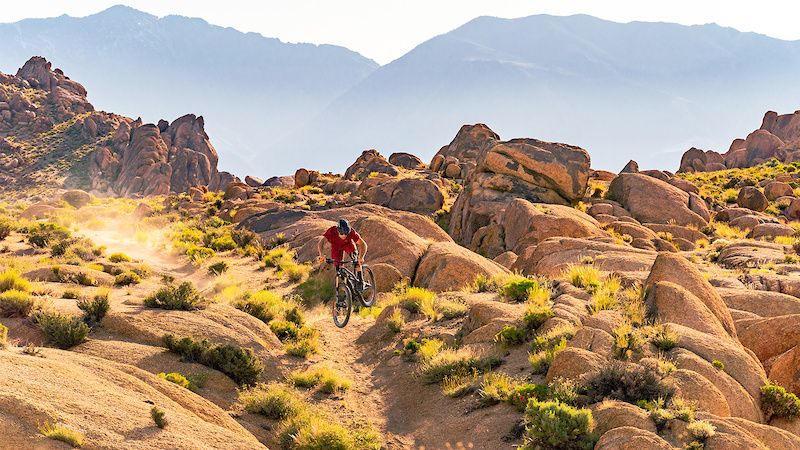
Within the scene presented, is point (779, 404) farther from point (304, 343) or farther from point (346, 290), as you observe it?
point (304, 343)

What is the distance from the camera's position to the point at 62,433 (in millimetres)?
6406

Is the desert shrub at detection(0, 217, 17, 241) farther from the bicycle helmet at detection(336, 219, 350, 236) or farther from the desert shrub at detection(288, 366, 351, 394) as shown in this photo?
the desert shrub at detection(288, 366, 351, 394)

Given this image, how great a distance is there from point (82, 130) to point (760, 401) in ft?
410

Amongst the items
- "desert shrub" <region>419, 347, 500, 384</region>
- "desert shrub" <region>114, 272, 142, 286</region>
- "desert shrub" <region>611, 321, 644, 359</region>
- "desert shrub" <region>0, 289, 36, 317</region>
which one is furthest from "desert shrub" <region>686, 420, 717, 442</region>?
"desert shrub" <region>114, 272, 142, 286</region>

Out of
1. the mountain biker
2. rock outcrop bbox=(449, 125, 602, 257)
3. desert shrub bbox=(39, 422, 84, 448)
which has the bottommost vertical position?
desert shrub bbox=(39, 422, 84, 448)

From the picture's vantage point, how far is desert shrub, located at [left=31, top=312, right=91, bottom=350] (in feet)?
34.7

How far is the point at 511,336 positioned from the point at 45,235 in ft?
87.9

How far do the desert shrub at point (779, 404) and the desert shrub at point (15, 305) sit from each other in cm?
1520

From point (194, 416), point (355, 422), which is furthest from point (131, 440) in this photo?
point (355, 422)

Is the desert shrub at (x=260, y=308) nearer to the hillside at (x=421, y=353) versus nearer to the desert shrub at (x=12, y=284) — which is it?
the hillside at (x=421, y=353)

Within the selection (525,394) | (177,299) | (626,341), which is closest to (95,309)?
(177,299)

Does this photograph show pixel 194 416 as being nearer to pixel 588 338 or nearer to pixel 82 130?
pixel 588 338

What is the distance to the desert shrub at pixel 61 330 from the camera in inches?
416

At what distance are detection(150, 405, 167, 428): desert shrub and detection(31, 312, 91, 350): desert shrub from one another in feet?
14.0
